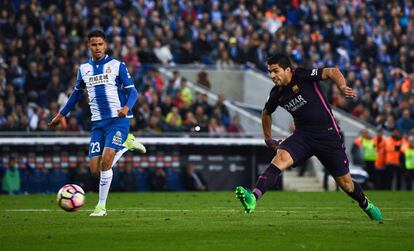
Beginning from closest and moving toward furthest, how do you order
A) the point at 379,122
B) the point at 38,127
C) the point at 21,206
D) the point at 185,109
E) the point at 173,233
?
the point at 173,233, the point at 21,206, the point at 38,127, the point at 185,109, the point at 379,122

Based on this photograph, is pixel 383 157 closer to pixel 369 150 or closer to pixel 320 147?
pixel 369 150

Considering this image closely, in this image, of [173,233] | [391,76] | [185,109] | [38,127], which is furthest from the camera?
[391,76]

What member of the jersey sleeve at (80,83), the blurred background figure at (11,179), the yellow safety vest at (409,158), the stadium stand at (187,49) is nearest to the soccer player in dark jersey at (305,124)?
the jersey sleeve at (80,83)

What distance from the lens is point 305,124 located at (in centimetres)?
1580

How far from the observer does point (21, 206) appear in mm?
21094

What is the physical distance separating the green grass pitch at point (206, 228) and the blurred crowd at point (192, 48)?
10.5 meters

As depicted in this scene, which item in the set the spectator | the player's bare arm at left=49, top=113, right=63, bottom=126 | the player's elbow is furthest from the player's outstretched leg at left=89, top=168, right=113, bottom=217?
the spectator

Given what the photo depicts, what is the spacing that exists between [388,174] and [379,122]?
2.47 m

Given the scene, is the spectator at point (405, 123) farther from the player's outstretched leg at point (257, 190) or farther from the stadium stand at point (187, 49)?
the player's outstretched leg at point (257, 190)

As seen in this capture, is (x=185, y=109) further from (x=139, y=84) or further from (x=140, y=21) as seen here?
(x=140, y=21)

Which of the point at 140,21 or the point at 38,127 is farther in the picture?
the point at 140,21

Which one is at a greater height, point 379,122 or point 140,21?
point 140,21

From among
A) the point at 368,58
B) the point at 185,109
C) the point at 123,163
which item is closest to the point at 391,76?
the point at 368,58

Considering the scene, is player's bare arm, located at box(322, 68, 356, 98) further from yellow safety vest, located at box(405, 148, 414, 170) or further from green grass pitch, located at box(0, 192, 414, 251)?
yellow safety vest, located at box(405, 148, 414, 170)
